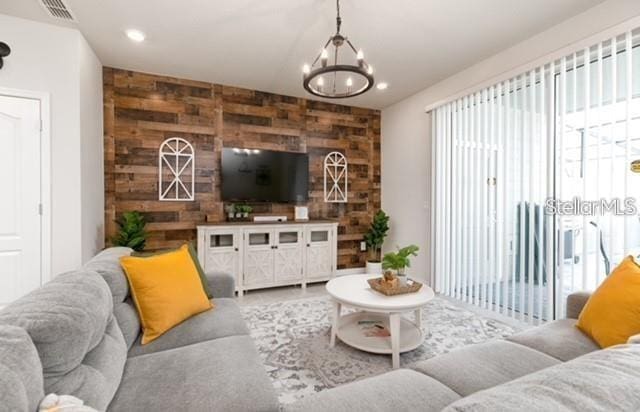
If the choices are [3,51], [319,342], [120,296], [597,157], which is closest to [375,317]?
[319,342]

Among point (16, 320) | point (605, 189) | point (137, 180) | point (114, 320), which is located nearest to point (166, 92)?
point (137, 180)

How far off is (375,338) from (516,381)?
1818mm

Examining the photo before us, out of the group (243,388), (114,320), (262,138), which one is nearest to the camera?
(243,388)

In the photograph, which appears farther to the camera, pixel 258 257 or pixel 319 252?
pixel 319 252

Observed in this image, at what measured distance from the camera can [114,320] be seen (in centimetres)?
146

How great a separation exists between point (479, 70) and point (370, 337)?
3102 mm

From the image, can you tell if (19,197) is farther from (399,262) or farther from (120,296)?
(399,262)

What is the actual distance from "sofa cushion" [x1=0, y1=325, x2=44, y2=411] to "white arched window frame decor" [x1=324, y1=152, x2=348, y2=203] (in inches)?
165

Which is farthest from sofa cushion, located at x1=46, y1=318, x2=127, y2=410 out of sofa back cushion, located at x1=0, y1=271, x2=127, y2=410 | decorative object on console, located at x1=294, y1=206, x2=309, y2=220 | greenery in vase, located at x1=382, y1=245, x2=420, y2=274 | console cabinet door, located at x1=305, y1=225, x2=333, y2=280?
decorative object on console, located at x1=294, y1=206, x2=309, y2=220

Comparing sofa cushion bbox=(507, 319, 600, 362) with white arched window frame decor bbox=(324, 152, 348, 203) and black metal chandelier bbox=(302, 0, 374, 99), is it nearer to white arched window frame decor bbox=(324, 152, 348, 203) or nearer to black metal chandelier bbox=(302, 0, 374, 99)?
black metal chandelier bbox=(302, 0, 374, 99)

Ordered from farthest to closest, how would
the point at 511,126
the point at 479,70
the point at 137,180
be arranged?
the point at 137,180 < the point at 479,70 < the point at 511,126

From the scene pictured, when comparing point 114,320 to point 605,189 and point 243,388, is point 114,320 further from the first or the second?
point 605,189

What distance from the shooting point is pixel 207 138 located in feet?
13.5

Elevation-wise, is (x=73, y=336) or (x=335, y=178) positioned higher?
(x=335, y=178)
